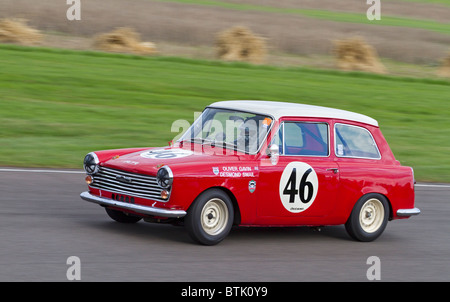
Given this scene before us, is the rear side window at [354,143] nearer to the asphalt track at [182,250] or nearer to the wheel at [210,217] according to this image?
the asphalt track at [182,250]

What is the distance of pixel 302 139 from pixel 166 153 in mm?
1482

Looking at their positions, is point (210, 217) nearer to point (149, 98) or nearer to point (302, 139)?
point (302, 139)

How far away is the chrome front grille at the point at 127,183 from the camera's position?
736 centimetres

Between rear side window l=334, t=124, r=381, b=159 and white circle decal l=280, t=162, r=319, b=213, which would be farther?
rear side window l=334, t=124, r=381, b=159

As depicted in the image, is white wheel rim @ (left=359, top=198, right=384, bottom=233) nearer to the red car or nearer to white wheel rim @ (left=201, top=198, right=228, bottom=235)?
the red car

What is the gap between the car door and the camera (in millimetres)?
7775

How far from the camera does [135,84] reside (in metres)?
20.0

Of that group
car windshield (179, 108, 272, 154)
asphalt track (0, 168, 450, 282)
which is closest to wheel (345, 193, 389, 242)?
asphalt track (0, 168, 450, 282)

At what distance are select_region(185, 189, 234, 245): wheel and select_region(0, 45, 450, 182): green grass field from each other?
508 cm

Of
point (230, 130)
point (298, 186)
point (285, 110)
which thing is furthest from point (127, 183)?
point (285, 110)

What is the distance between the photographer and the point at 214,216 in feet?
24.6
